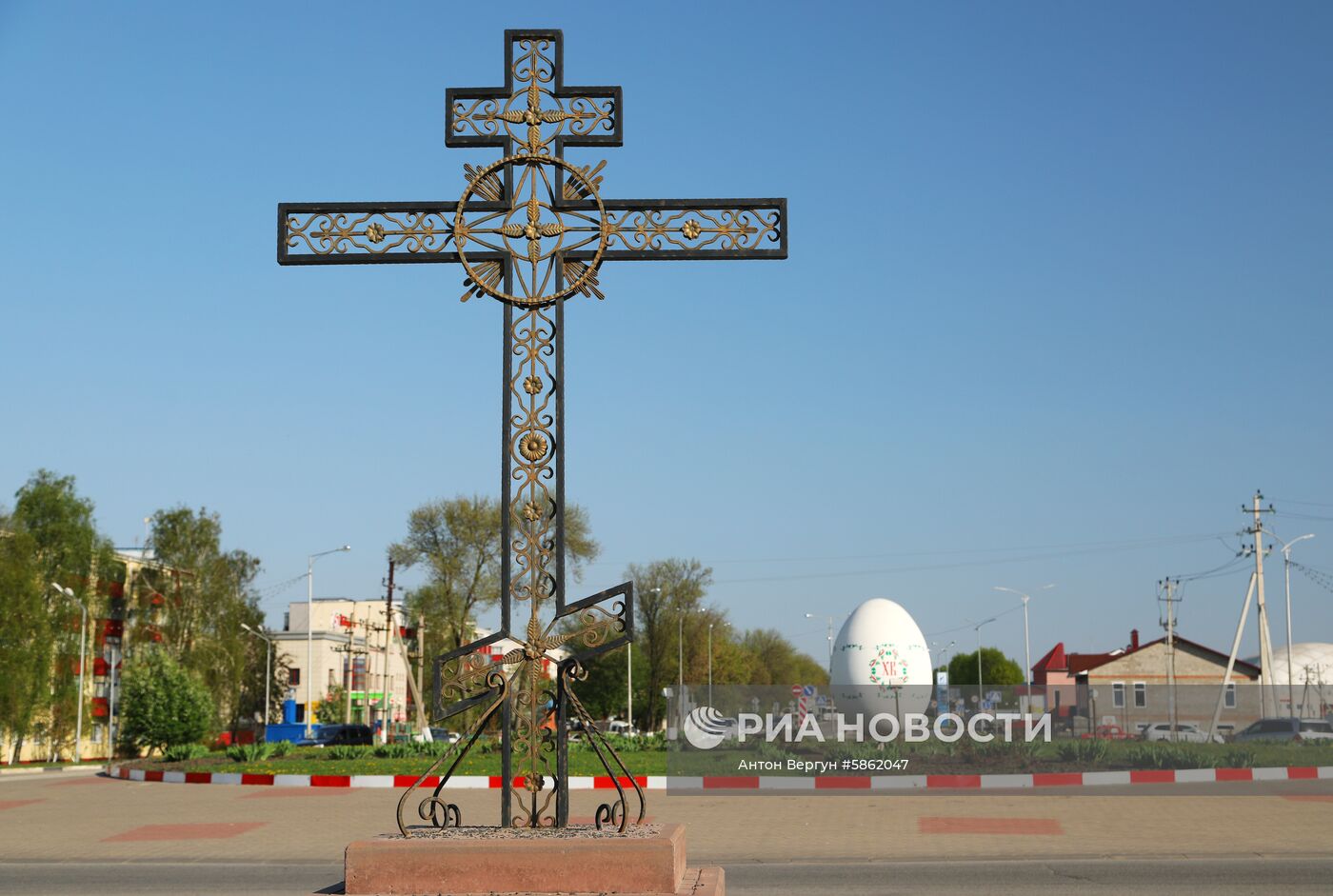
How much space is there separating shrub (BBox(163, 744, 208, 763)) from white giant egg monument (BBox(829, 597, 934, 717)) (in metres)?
18.7

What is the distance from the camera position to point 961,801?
2264 cm

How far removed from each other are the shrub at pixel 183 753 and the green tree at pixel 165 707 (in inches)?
29.9

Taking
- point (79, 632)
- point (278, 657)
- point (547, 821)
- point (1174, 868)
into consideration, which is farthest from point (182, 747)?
point (278, 657)

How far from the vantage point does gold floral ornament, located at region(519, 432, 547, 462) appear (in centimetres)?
785

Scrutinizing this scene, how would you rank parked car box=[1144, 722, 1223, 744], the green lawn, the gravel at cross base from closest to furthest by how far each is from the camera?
the gravel at cross base < the green lawn < parked car box=[1144, 722, 1223, 744]

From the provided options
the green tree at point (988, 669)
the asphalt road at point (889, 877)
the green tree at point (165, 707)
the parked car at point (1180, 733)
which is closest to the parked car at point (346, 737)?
the green tree at point (165, 707)

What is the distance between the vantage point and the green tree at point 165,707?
40.0 meters

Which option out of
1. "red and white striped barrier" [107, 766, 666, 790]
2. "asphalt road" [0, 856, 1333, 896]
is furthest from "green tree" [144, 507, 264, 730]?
"asphalt road" [0, 856, 1333, 896]

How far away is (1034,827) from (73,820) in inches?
594

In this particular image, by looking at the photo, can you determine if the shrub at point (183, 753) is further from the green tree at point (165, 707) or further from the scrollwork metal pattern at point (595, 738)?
the scrollwork metal pattern at point (595, 738)

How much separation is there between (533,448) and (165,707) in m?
36.1

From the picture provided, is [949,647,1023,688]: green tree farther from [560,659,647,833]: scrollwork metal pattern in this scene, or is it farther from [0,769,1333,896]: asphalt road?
[560,659,647,833]: scrollwork metal pattern

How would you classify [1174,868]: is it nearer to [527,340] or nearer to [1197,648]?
[527,340]


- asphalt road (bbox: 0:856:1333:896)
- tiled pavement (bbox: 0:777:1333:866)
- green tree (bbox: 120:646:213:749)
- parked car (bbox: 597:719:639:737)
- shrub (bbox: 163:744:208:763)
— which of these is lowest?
parked car (bbox: 597:719:639:737)
